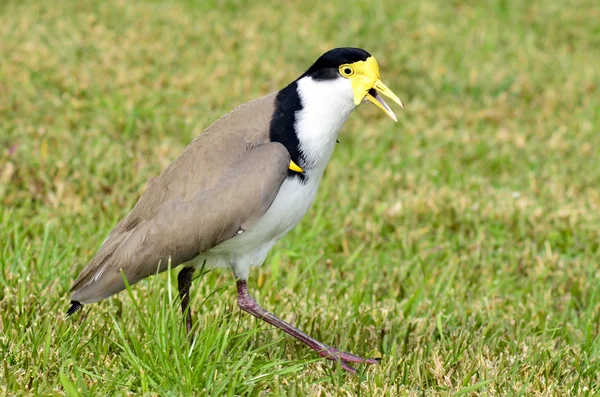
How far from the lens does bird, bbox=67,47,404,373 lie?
3.68m

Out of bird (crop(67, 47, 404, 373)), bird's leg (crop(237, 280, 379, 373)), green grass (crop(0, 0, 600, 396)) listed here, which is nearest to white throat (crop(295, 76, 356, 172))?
bird (crop(67, 47, 404, 373))

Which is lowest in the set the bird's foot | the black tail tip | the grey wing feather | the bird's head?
the bird's foot

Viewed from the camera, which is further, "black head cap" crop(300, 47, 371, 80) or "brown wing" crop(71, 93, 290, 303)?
"black head cap" crop(300, 47, 371, 80)

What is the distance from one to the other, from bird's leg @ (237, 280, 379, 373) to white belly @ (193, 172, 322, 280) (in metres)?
0.10

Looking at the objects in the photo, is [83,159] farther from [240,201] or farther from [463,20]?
[463,20]

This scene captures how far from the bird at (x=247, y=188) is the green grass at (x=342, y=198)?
0.21 meters

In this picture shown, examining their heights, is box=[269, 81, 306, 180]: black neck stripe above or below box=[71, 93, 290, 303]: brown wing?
above

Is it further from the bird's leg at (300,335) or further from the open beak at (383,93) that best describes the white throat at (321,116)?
the bird's leg at (300,335)

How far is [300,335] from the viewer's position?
3.84 m

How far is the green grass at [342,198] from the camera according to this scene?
361cm

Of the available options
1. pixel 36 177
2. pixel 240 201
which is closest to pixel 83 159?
pixel 36 177

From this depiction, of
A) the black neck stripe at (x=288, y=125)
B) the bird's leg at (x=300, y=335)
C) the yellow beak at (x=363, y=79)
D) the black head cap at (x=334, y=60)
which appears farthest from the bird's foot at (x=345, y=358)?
the black head cap at (x=334, y=60)

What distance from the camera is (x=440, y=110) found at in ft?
27.3

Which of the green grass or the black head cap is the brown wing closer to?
the green grass
